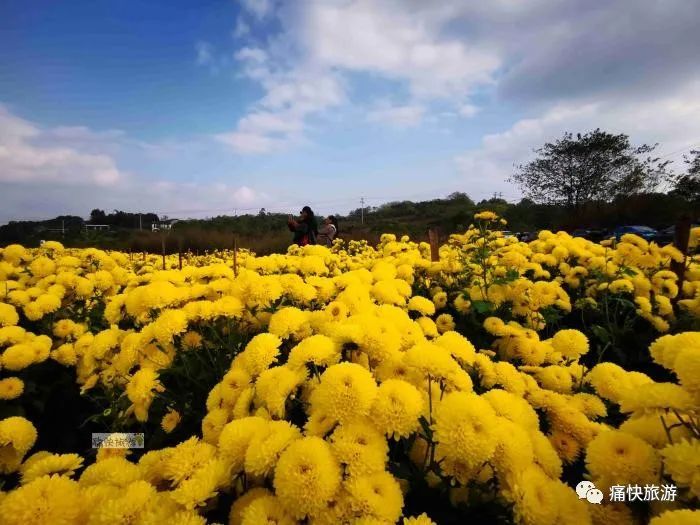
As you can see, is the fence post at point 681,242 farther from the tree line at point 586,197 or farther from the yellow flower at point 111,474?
the tree line at point 586,197

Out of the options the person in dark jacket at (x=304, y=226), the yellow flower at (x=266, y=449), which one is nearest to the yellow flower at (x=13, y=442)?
the yellow flower at (x=266, y=449)

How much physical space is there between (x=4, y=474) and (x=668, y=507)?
6.73ft

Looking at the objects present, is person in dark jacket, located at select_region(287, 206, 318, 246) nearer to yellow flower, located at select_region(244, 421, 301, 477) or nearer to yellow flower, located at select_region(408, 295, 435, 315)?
yellow flower, located at select_region(408, 295, 435, 315)

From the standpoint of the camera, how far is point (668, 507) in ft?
2.59

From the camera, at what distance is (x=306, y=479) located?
0.88 m

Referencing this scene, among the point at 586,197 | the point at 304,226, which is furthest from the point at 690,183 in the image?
the point at 304,226

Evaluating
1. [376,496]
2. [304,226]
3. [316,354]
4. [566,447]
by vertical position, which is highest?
[304,226]

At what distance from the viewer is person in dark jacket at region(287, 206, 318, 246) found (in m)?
9.45

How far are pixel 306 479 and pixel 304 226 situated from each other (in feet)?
29.4

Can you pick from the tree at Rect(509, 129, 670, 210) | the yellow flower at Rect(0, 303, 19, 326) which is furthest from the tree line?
the yellow flower at Rect(0, 303, 19, 326)

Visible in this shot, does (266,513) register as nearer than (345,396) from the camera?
Yes

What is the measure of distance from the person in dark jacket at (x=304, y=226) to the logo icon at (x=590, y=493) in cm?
858

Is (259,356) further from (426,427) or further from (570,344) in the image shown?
(570,344)

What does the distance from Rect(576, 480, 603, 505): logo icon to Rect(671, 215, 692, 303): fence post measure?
11.1ft
